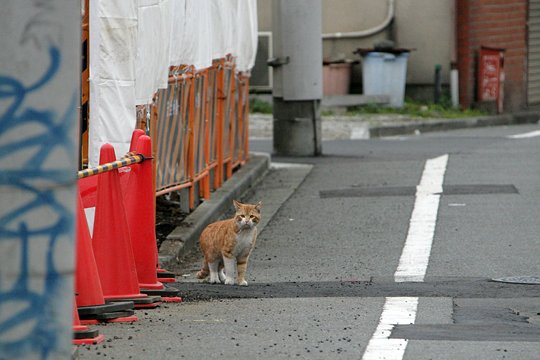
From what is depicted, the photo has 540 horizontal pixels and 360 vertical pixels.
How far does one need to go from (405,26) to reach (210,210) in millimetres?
14867

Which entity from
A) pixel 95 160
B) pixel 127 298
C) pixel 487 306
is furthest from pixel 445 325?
pixel 95 160

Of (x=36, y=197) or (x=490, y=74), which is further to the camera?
(x=490, y=74)

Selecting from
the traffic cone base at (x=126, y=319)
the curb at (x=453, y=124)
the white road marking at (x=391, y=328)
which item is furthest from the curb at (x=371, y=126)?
the traffic cone base at (x=126, y=319)

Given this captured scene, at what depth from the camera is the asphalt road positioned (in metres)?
7.32

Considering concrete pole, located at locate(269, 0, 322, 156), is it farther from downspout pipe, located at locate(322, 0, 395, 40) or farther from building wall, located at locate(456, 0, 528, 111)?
building wall, located at locate(456, 0, 528, 111)

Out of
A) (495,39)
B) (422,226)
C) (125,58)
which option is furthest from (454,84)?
(125,58)

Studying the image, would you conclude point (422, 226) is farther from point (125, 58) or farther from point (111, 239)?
point (111, 239)

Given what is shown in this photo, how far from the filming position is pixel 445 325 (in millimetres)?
7883

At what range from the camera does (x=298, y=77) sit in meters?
19.0

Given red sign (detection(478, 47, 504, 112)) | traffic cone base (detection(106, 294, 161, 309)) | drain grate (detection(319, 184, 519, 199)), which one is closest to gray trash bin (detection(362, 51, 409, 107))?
red sign (detection(478, 47, 504, 112))

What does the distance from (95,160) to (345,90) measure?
698 inches

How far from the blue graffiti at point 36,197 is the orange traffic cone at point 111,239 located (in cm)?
319

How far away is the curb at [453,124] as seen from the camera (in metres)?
24.1

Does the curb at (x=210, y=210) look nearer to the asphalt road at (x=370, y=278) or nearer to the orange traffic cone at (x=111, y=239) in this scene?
the asphalt road at (x=370, y=278)
